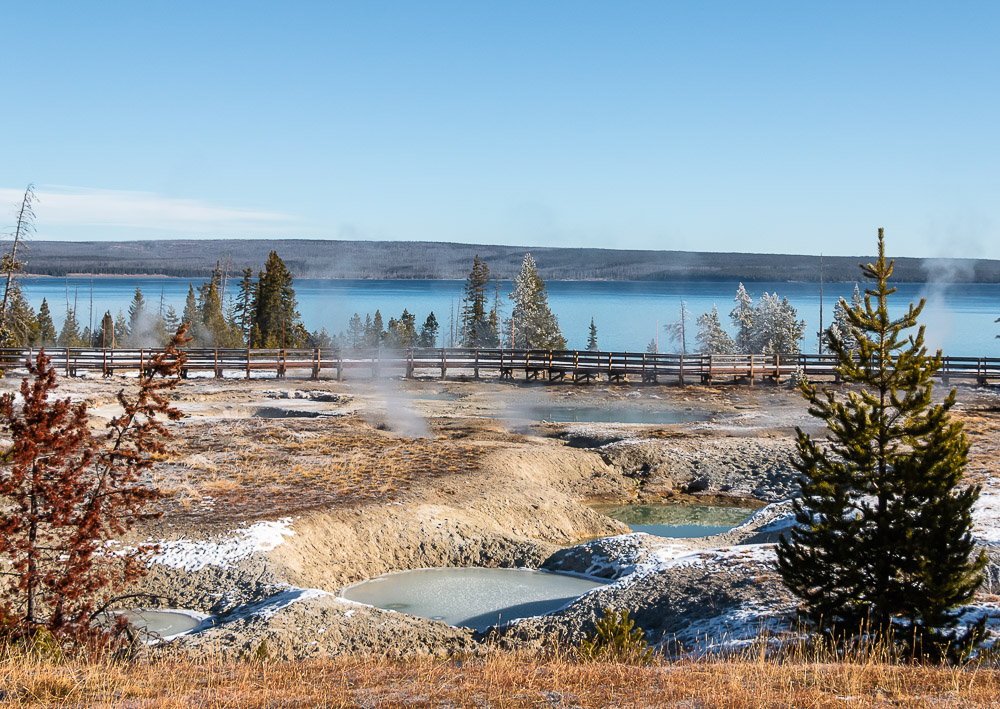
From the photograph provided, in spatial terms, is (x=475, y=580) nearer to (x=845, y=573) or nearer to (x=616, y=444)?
(x=845, y=573)

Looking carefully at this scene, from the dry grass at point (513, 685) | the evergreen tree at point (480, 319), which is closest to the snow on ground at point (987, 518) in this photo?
the dry grass at point (513, 685)

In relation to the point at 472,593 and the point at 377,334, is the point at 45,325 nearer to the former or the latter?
the point at 377,334

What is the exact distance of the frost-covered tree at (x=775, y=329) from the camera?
8331cm

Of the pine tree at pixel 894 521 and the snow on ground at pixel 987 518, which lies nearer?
the pine tree at pixel 894 521

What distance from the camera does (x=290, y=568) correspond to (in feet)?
52.3

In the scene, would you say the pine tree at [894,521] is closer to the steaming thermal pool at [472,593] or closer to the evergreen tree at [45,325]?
the steaming thermal pool at [472,593]

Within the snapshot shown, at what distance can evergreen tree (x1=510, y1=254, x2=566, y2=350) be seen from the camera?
270 ft

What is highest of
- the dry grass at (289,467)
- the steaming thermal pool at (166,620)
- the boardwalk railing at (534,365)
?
the boardwalk railing at (534,365)

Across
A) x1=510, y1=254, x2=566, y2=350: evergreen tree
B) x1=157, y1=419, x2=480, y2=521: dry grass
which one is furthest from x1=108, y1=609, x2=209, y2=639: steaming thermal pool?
x1=510, y1=254, x2=566, y2=350: evergreen tree

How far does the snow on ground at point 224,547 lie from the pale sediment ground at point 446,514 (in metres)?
0.04

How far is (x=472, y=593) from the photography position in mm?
16344

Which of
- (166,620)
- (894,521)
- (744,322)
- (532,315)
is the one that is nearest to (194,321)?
(532,315)

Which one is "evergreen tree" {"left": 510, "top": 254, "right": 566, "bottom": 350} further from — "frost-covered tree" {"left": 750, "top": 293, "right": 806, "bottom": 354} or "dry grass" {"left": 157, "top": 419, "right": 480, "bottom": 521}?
"dry grass" {"left": 157, "top": 419, "right": 480, "bottom": 521}

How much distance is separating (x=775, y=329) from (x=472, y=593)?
7363cm
